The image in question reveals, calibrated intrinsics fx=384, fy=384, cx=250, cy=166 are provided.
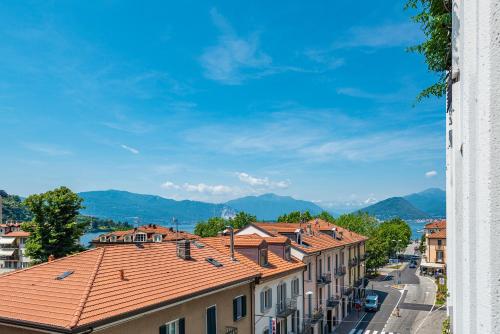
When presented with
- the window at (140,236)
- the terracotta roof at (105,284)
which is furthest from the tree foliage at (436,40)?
the window at (140,236)

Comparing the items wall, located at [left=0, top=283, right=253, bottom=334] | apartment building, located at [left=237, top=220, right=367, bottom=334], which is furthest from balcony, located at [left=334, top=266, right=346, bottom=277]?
wall, located at [left=0, top=283, right=253, bottom=334]

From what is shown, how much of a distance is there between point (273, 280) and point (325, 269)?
47.4 ft

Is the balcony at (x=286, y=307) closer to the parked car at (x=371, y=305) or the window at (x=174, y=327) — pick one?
the window at (x=174, y=327)

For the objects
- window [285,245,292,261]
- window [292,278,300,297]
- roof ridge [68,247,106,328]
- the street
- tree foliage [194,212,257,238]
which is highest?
roof ridge [68,247,106,328]

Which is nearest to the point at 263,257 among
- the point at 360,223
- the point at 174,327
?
the point at 174,327

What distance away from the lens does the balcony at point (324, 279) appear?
35031 mm

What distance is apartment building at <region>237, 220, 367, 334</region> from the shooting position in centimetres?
3288

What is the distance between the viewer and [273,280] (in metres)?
24.9

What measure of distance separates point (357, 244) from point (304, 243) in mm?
17528

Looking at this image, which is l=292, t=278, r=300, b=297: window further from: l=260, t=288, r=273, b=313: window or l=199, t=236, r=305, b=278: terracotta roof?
l=260, t=288, r=273, b=313: window

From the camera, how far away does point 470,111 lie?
2.48m

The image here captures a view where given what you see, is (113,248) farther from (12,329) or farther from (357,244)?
(357,244)

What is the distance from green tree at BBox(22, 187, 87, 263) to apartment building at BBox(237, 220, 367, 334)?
15903mm

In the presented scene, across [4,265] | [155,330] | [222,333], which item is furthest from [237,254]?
[4,265]
